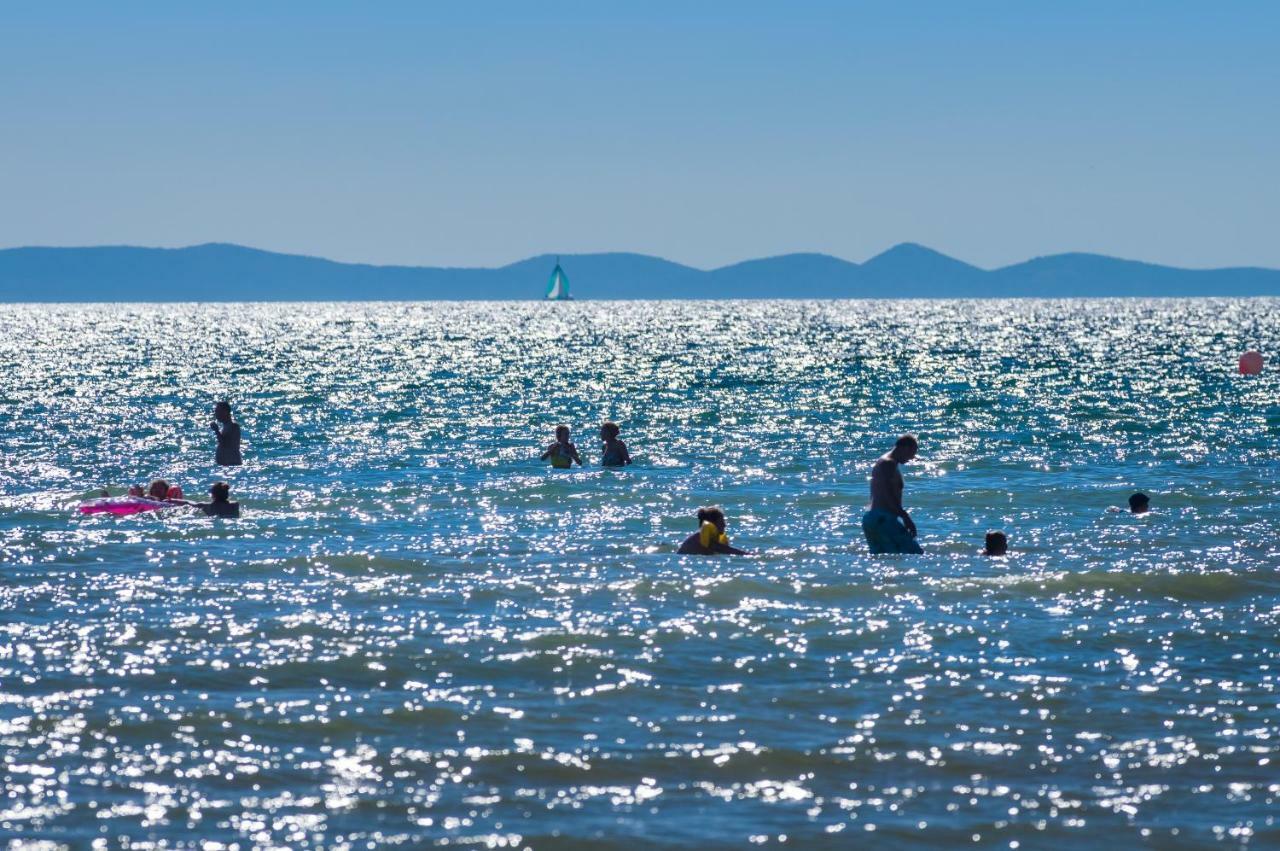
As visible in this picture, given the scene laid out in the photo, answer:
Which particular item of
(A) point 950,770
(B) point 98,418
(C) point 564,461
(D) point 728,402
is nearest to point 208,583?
(A) point 950,770

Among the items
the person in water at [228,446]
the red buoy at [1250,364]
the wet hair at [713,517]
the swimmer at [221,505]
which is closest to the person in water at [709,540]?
the wet hair at [713,517]

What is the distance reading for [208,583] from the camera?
57.0 ft

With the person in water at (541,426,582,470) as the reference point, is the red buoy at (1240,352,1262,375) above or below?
above

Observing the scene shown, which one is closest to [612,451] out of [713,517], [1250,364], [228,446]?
[228,446]

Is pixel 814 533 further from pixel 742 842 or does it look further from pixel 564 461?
pixel 742 842

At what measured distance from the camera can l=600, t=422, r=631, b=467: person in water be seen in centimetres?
3107

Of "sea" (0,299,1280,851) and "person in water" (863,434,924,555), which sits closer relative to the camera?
"sea" (0,299,1280,851)

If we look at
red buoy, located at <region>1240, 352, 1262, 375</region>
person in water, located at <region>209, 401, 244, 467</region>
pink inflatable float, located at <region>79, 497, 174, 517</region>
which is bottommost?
pink inflatable float, located at <region>79, 497, 174, 517</region>

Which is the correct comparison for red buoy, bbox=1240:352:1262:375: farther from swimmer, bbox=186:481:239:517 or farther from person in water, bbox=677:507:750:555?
swimmer, bbox=186:481:239:517

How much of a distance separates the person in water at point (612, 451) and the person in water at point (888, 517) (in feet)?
39.3

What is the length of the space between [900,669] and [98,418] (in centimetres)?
3767

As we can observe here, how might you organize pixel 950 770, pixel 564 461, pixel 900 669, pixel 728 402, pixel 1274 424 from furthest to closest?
pixel 728 402 → pixel 1274 424 → pixel 564 461 → pixel 900 669 → pixel 950 770

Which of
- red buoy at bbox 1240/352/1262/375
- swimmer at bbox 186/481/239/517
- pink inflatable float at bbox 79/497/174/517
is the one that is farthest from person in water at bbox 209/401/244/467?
red buoy at bbox 1240/352/1262/375

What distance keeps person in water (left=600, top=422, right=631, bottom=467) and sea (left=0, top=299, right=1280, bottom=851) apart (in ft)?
2.05
